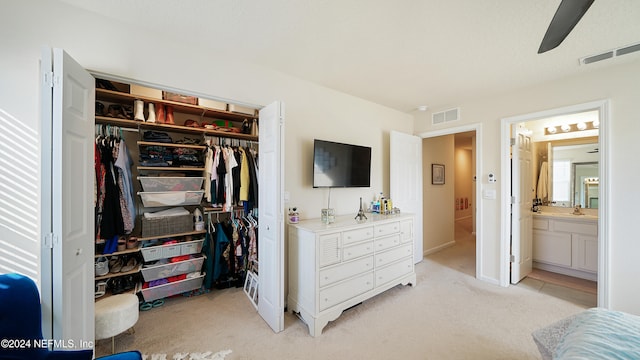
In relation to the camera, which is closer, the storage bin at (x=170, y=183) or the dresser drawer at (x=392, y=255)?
the storage bin at (x=170, y=183)

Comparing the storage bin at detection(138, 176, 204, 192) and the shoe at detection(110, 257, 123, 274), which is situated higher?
the storage bin at detection(138, 176, 204, 192)

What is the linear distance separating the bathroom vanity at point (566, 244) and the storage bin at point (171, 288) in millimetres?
4951

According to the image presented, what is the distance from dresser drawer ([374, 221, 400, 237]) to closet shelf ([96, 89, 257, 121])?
7.08ft

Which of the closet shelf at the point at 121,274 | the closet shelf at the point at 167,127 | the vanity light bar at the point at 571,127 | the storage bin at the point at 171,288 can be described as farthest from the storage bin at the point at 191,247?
the vanity light bar at the point at 571,127

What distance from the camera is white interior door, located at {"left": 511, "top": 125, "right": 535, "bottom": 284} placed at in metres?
3.02

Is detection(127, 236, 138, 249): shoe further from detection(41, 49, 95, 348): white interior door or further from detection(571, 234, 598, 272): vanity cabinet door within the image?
detection(571, 234, 598, 272): vanity cabinet door

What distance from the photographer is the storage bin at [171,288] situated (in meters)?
2.40

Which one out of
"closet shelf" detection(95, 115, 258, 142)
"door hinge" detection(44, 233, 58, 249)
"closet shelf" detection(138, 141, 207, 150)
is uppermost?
"closet shelf" detection(95, 115, 258, 142)

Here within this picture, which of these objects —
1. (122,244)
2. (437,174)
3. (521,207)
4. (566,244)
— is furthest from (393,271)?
(122,244)

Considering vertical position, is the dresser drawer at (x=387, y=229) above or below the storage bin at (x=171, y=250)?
above

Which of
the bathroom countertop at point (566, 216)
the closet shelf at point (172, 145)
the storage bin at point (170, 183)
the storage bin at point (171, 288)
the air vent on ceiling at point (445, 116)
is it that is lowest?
the storage bin at point (171, 288)

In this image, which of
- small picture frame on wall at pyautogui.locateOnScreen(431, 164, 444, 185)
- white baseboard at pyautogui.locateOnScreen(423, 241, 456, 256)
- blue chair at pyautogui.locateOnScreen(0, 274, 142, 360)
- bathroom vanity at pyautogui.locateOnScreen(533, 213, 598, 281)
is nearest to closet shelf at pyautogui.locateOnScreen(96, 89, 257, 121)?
blue chair at pyautogui.locateOnScreen(0, 274, 142, 360)

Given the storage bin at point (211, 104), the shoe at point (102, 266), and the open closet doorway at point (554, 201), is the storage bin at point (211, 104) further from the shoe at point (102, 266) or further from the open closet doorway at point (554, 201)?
the open closet doorway at point (554, 201)

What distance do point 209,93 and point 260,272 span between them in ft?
5.92
